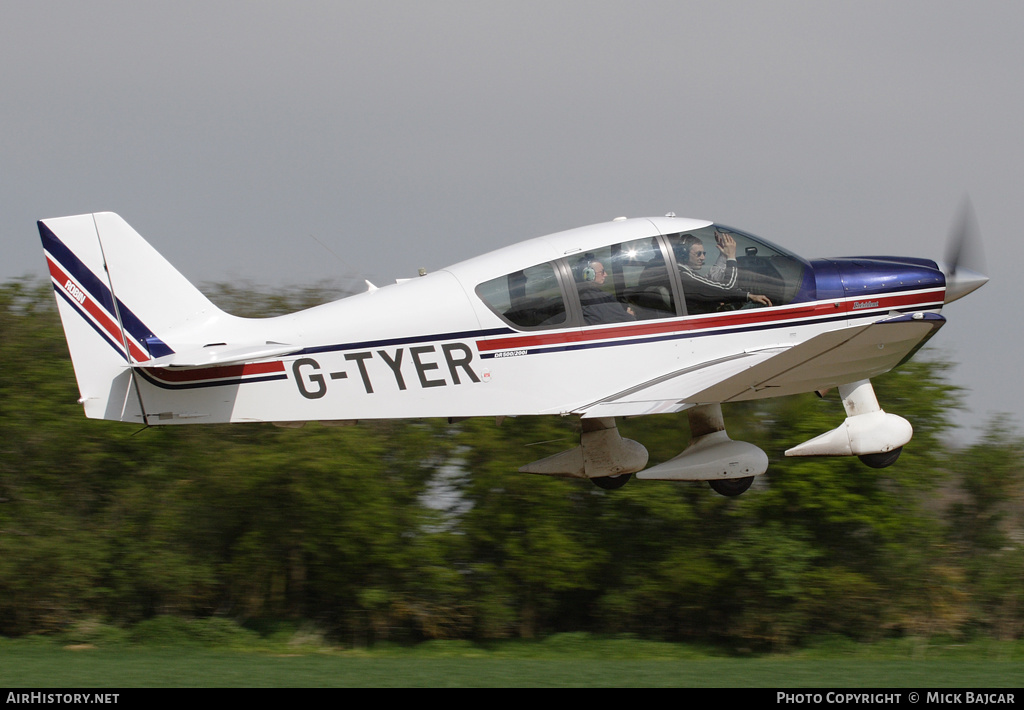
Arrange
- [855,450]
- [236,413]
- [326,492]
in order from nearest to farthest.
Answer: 1. [236,413]
2. [855,450]
3. [326,492]

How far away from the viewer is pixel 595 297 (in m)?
8.01

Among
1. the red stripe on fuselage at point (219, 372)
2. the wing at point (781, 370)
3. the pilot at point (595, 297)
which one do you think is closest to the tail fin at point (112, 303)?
the red stripe on fuselage at point (219, 372)

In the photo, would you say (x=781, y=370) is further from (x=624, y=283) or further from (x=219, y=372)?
(x=219, y=372)

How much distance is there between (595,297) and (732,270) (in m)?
1.26

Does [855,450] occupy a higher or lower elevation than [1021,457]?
higher

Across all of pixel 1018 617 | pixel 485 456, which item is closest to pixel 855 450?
pixel 485 456

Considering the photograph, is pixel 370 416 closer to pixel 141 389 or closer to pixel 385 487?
pixel 141 389

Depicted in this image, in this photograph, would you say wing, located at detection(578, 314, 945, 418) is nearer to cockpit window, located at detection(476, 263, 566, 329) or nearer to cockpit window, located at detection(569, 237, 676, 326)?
cockpit window, located at detection(569, 237, 676, 326)

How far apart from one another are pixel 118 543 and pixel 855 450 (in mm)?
13781

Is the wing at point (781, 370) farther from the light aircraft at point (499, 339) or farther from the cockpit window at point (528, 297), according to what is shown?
the cockpit window at point (528, 297)

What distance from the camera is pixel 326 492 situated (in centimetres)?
1727

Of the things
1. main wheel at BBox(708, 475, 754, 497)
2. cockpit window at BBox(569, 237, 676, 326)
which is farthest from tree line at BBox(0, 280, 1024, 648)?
cockpit window at BBox(569, 237, 676, 326)
